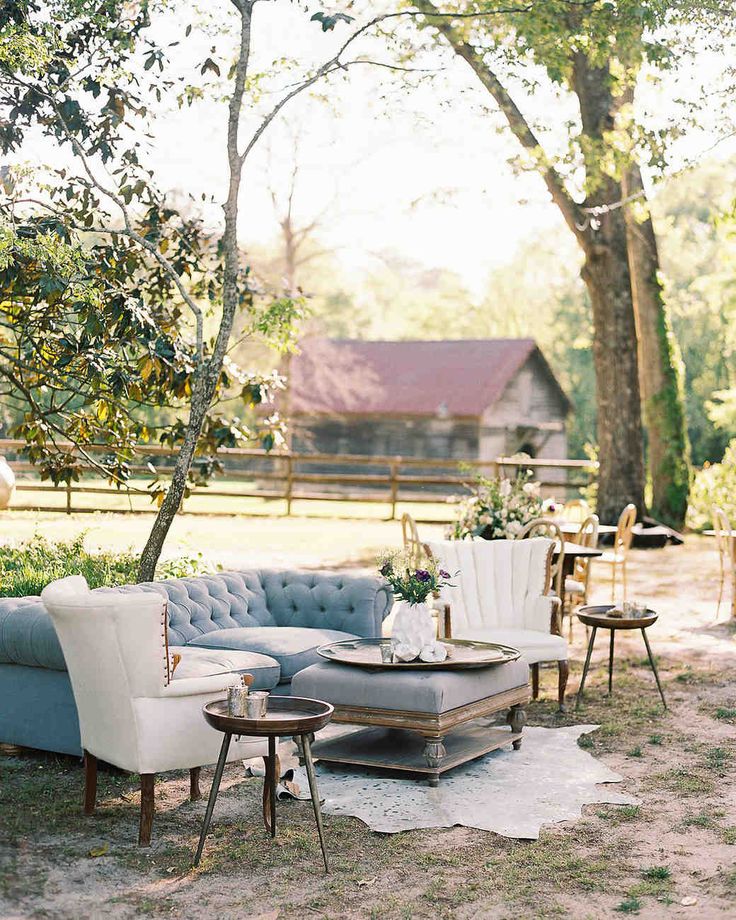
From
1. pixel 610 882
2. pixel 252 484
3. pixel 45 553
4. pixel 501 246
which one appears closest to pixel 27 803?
pixel 610 882

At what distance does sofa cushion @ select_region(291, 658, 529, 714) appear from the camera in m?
5.11

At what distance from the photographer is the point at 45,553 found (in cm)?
848

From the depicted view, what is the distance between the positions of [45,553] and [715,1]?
6635 millimetres

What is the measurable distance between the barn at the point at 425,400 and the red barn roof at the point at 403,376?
0.02 meters

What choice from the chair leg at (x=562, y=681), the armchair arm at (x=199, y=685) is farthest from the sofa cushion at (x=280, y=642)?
the chair leg at (x=562, y=681)

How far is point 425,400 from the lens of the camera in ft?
82.5

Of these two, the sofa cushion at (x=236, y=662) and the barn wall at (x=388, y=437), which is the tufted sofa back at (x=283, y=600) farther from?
the barn wall at (x=388, y=437)

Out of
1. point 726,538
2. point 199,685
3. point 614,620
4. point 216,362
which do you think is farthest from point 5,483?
point 199,685

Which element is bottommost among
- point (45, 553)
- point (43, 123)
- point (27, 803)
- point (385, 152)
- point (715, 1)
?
point (27, 803)

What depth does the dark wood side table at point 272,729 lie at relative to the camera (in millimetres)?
4137

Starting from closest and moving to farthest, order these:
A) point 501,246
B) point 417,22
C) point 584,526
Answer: point 584,526, point 417,22, point 501,246

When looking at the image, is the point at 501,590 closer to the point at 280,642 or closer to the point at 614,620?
the point at 614,620

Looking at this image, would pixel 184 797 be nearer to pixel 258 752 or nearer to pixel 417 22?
pixel 258 752

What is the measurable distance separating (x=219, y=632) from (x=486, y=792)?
1697 mm
